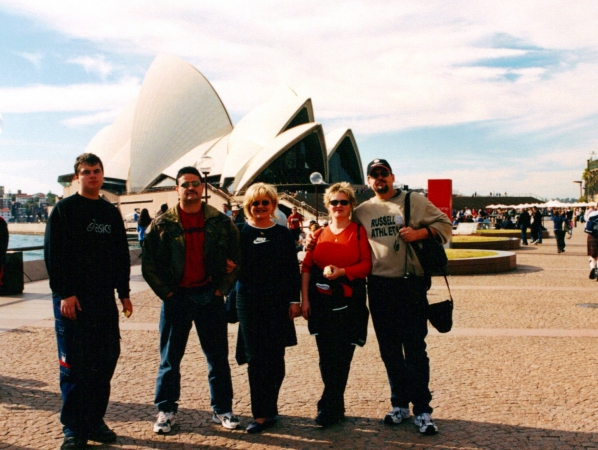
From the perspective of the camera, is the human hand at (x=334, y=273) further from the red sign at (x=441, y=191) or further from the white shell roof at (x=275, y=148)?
the white shell roof at (x=275, y=148)

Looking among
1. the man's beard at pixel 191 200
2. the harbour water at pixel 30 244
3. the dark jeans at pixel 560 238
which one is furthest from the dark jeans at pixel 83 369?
the dark jeans at pixel 560 238

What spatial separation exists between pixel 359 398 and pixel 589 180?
84.0 metres

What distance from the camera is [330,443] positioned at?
112 inches

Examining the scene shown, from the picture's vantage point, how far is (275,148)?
1702 inches

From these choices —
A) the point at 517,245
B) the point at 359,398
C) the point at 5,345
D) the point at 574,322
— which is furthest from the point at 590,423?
the point at 517,245

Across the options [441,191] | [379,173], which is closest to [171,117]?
[441,191]

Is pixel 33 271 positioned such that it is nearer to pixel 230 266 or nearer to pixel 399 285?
pixel 230 266

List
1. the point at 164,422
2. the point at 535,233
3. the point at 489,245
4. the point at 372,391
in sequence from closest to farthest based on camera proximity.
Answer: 1. the point at 164,422
2. the point at 372,391
3. the point at 489,245
4. the point at 535,233

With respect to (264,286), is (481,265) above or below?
below

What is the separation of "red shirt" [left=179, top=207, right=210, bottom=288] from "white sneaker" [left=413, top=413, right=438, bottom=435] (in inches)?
58.0

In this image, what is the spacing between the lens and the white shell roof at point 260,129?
151 feet

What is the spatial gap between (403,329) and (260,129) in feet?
148

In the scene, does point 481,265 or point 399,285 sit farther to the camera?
point 481,265

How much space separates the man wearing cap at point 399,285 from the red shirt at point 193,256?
1.03m
